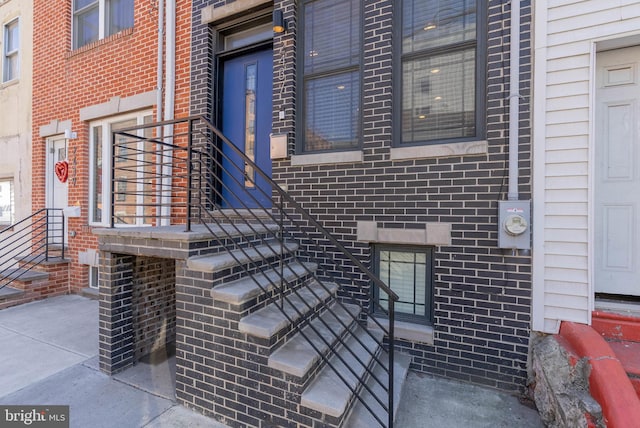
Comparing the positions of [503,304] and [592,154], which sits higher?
[592,154]

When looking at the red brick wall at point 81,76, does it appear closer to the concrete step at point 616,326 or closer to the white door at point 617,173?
the white door at point 617,173

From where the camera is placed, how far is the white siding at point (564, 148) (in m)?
2.67

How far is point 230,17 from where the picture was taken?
14.5ft

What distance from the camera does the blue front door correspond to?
172 inches

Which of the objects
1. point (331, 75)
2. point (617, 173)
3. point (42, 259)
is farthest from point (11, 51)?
point (617, 173)

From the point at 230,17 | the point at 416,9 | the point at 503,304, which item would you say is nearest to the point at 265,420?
the point at 503,304

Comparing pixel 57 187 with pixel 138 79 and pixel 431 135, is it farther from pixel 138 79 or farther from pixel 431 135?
pixel 431 135

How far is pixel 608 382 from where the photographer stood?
79.9 inches

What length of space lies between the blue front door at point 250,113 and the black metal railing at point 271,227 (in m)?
0.05

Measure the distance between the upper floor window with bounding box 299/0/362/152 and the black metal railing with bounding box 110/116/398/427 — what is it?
35.7 inches

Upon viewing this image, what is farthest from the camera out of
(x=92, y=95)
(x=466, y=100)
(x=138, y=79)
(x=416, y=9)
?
(x=92, y=95)

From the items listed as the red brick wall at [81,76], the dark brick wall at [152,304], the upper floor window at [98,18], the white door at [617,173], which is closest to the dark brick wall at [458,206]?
the white door at [617,173]

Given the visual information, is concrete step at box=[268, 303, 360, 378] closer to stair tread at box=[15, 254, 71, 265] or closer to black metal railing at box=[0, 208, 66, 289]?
stair tread at box=[15, 254, 71, 265]

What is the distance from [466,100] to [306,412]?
3.13 meters
